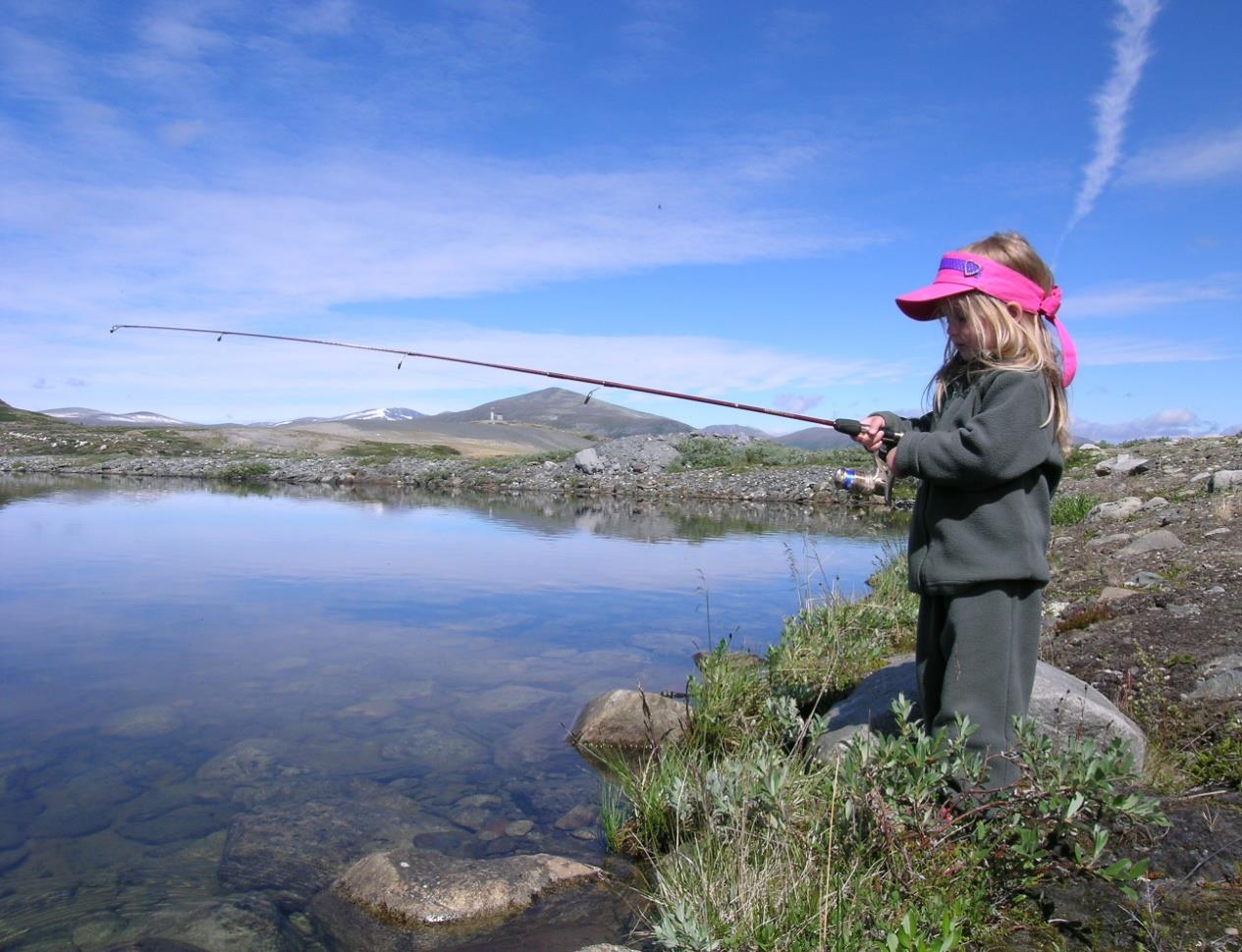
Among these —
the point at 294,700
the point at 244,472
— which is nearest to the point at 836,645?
the point at 294,700

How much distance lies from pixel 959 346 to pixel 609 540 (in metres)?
15.7

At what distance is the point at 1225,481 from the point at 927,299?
11.7 meters

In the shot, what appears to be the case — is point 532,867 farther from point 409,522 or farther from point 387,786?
point 409,522

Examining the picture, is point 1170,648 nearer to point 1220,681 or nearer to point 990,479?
point 1220,681

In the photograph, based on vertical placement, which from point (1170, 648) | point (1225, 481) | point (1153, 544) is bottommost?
point (1170, 648)

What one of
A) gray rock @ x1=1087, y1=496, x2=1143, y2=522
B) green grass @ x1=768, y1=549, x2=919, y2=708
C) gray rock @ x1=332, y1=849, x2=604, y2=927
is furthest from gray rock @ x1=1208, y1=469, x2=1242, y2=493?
gray rock @ x1=332, y1=849, x2=604, y2=927

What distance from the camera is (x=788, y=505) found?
29.8 m

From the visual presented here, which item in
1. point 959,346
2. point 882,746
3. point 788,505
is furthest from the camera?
point 788,505

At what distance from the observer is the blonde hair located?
148 inches

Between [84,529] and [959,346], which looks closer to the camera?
[959,346]

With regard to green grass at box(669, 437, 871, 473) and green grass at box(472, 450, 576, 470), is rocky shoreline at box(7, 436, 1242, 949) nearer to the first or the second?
green grass at box(669, 437, 871, 473)

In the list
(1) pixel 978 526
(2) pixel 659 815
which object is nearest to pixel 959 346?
(1) pixel 978 526

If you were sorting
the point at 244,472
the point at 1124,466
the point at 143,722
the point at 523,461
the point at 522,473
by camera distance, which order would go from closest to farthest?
the point at 143,722 < the point at 1124,466 < the point at 522,473 < the point at 244,472 < the point at 523,461

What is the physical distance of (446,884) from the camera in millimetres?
4605
